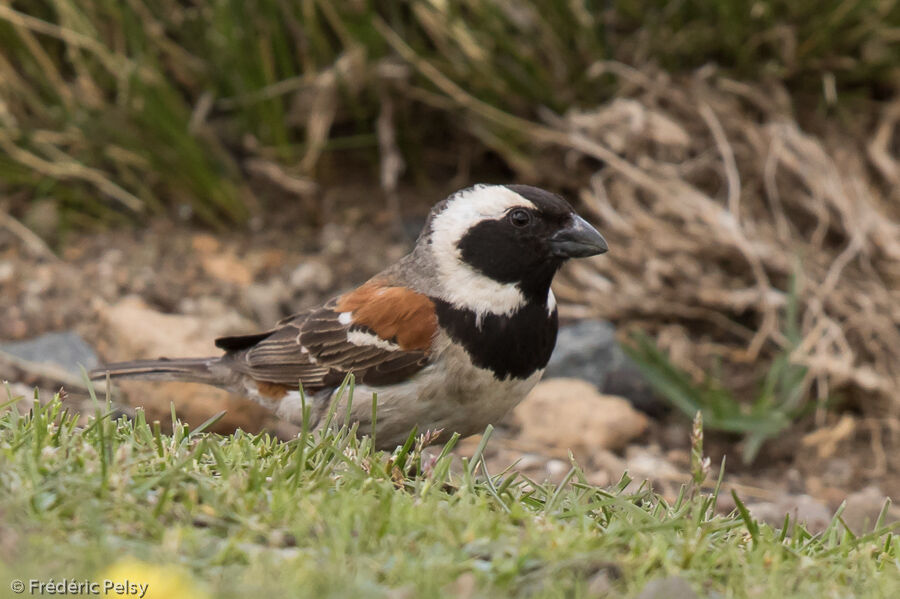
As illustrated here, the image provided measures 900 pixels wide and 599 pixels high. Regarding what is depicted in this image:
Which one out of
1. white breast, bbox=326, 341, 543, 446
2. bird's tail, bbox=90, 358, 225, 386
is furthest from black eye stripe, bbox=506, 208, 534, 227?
bird's tail, bbox=90, 358, 225, 386

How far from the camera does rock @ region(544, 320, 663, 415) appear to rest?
679cm

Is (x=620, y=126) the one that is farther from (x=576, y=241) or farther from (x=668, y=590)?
(x=668, y=590)

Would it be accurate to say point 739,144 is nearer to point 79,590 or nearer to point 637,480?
point 637,480

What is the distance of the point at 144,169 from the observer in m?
7.86

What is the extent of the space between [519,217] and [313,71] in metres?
3.06

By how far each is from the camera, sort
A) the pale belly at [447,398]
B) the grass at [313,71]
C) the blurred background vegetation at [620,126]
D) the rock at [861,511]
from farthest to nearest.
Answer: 1. the grass at [313,71]
2. the blurred background vegetation at [620,126]
3. the rock at [861,511]
4. the pale belly at [447,398]

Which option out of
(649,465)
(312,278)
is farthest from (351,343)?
(312,278)

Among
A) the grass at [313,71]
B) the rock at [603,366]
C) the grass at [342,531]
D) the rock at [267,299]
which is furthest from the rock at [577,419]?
the grass at [342,531]

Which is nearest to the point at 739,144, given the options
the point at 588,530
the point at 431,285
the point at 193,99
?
the point at 431,285

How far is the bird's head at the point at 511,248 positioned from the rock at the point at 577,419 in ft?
5.50

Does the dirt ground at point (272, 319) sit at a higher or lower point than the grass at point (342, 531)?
lower

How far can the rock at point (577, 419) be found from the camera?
20.6 ft

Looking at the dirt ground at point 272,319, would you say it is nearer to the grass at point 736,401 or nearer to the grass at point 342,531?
the grass at point 736,401

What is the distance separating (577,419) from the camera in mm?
6355
